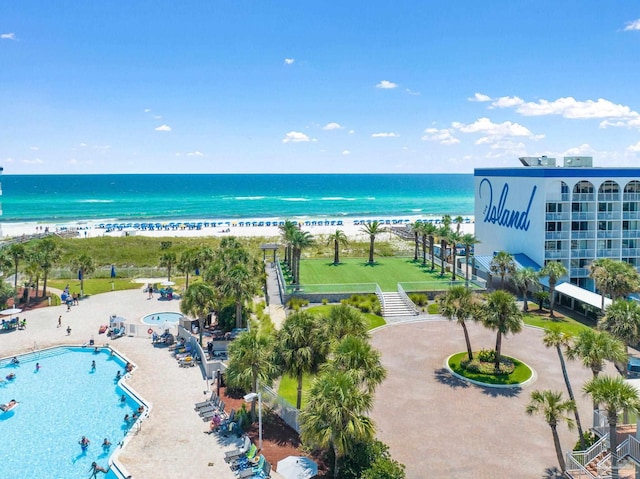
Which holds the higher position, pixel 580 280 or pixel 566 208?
pixel 566 208

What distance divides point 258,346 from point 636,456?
46.4 feet

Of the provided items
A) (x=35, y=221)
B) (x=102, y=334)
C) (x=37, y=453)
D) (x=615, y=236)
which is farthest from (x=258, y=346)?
(x=35, y=221)

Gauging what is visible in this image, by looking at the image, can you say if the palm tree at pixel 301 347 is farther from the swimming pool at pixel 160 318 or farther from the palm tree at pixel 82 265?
the palm tree at pixel 82 265

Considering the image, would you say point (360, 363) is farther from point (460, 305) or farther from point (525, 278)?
point (525, 278)

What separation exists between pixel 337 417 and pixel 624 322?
13.6 m

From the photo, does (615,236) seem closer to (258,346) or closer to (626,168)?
(626,168)

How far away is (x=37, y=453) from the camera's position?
2098cm

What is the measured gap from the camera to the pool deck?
19.3m

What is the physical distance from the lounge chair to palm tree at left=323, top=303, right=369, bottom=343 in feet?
18.3

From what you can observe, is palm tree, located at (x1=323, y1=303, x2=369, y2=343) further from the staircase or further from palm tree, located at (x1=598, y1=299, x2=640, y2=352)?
the staircase

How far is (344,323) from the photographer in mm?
22719

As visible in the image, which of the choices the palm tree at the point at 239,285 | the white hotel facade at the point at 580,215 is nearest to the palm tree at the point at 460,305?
the palm tree at the point at 239,285

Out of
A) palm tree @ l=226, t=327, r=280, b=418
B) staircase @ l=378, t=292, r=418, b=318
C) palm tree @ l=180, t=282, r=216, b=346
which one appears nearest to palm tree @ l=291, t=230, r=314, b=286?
staircase @ l=378, t=292, r=418, b=318

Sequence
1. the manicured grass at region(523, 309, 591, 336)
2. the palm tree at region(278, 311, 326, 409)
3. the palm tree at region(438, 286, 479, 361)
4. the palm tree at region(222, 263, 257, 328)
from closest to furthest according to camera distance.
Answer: the palm tree at region(278, 311, 326, 409) < the palm tree at region(438, 286, 479, 361) < the palm tree at region(222, 263, 257, 328) < the manicured grass at region(523, 309, 591, 336)
